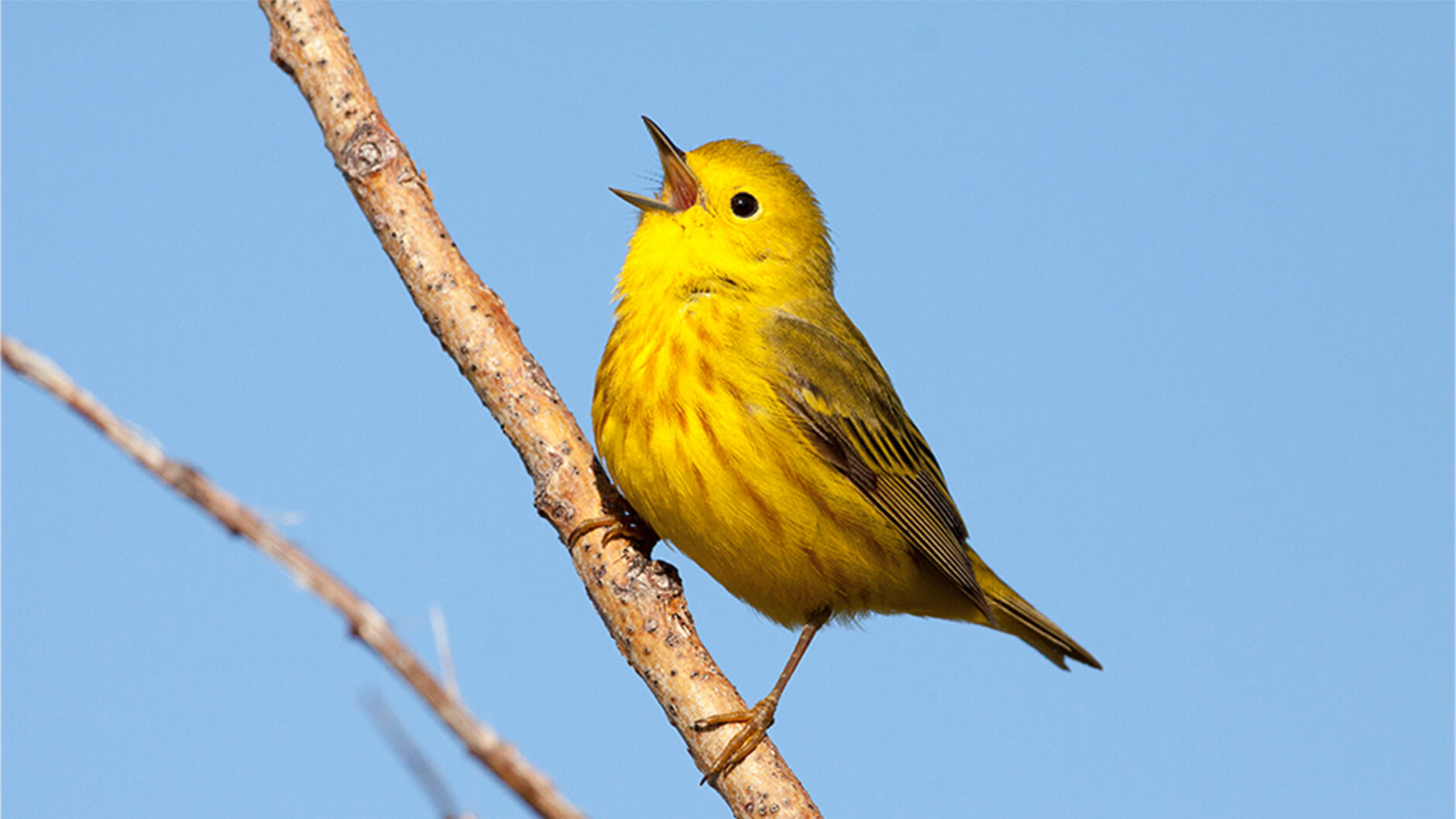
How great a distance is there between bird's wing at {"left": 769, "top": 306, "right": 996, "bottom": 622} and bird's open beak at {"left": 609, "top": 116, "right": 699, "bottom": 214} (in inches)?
27.2

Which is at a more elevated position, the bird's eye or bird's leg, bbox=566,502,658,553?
the bird's eye

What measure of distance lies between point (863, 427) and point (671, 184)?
139 cm

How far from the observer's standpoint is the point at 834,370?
5508mm

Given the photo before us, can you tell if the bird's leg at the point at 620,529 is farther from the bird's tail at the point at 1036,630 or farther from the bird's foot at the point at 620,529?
the bird's tail at the point at 1036,630

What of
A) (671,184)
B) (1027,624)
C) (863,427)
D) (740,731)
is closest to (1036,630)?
(1027,624)

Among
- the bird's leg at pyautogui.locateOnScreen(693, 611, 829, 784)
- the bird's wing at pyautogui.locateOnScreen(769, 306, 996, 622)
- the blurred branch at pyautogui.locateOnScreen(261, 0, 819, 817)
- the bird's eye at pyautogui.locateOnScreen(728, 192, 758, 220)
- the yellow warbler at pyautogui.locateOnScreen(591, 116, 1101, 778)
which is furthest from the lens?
the bird's eye at pyautogui.locateOnScreen(728, 192, 758, 220)

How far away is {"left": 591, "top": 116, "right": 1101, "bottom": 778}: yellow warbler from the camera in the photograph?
489cm

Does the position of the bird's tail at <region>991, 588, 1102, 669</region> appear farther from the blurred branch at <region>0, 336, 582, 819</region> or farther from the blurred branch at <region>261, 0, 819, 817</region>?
the blurred branch at <region>0, 336, 582, 819</region>

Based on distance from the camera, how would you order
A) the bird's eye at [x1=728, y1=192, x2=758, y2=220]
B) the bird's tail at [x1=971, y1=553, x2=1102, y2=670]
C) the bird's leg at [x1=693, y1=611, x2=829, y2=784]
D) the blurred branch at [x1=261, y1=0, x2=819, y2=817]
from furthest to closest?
the bird's tail at [x1=971, y1=553, x2=1102, y2=670]
the bird's eye at [x1=728, y1=192, x2=758, y2=220]
the blurred branch at [x1=261, y1=0, x2=819, y2=817]
the bird's leg at [x1=693, y1=611, x2=829, y2=784]

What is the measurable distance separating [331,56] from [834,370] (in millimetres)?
2385

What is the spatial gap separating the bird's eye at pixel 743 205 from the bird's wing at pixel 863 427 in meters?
0.51

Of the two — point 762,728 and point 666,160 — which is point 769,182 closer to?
point 666,160

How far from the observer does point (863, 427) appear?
556 cm

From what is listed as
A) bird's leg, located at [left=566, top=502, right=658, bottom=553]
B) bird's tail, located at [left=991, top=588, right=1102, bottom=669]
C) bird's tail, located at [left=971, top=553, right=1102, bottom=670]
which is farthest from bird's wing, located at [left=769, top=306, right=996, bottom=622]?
bird's leg, located at [left=566, top=502, right=658, bottom=553]
